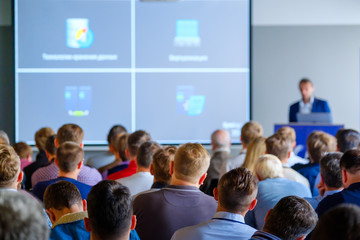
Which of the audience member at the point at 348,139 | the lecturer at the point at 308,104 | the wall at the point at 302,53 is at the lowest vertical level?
the audience member at the point at 348,139

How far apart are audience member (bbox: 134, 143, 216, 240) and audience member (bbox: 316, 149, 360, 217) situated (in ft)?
1.89

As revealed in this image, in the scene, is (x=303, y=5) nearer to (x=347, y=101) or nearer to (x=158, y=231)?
(x=347, y=101)

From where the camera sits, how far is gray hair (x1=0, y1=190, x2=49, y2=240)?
79 cm

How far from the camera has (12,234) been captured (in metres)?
0.79

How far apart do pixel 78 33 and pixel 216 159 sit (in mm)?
3467

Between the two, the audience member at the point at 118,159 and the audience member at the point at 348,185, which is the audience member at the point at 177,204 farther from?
the audience member at the point at 118,159

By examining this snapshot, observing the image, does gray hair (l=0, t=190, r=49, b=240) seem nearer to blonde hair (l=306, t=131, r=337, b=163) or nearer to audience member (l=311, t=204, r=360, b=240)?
audience member (l=311, t=204, r=360, b=240)

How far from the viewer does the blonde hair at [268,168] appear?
344cm

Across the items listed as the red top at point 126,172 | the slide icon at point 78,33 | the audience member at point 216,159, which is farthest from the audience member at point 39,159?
the slide icon at point 78,33

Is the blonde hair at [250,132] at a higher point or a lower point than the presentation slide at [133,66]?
lower

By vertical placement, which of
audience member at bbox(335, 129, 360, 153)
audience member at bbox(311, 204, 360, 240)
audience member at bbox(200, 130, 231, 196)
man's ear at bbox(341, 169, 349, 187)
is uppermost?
audience member at bbox(311, 204, 360, 240)

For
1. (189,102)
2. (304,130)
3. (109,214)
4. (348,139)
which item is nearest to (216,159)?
(348,139)

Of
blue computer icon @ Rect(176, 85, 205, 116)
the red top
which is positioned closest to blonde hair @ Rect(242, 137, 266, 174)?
the red top

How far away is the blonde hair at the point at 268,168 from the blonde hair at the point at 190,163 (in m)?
0.69
